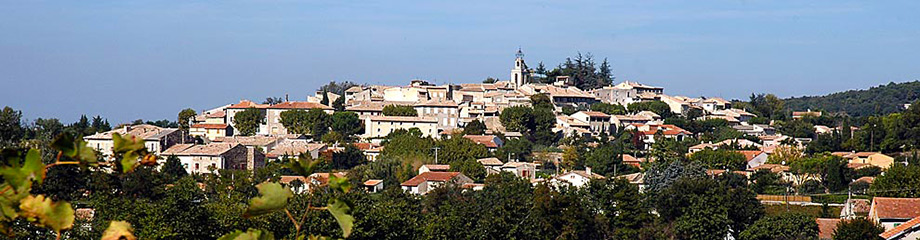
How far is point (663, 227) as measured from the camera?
33375 mm

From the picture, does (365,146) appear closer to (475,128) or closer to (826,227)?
(475,128)

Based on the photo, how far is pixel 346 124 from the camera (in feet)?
199

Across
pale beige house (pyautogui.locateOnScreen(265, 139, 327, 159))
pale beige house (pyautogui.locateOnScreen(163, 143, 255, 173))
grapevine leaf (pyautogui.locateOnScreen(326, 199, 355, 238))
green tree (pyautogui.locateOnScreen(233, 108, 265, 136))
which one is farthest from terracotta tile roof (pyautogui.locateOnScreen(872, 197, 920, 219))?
green tree (pyautogui.locateOnScreen(233, 108, 265, 136))

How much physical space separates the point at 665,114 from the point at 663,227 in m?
37.9

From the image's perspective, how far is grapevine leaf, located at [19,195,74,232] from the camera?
2629 millimetres

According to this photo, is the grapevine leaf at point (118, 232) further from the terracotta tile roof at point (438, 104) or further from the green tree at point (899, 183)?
the terracotta tile roof at point (438, 104)

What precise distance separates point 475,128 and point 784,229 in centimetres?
2980

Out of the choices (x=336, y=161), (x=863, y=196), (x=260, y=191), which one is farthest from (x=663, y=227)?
(x=260, y=191)

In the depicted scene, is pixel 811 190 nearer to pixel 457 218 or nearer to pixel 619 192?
pixel 619 192

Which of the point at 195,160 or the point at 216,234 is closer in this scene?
the point at 216,234

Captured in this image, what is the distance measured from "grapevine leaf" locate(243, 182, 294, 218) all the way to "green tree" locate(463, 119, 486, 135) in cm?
5614

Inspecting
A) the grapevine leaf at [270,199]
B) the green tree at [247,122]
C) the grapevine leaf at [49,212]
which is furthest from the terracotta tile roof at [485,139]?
the grapevine leaf at [49,212]

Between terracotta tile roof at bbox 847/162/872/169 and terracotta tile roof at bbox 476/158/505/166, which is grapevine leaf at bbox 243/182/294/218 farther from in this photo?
terracotta tile roof at bbox 476/158/505/166

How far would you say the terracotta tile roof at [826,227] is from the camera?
104 feet
